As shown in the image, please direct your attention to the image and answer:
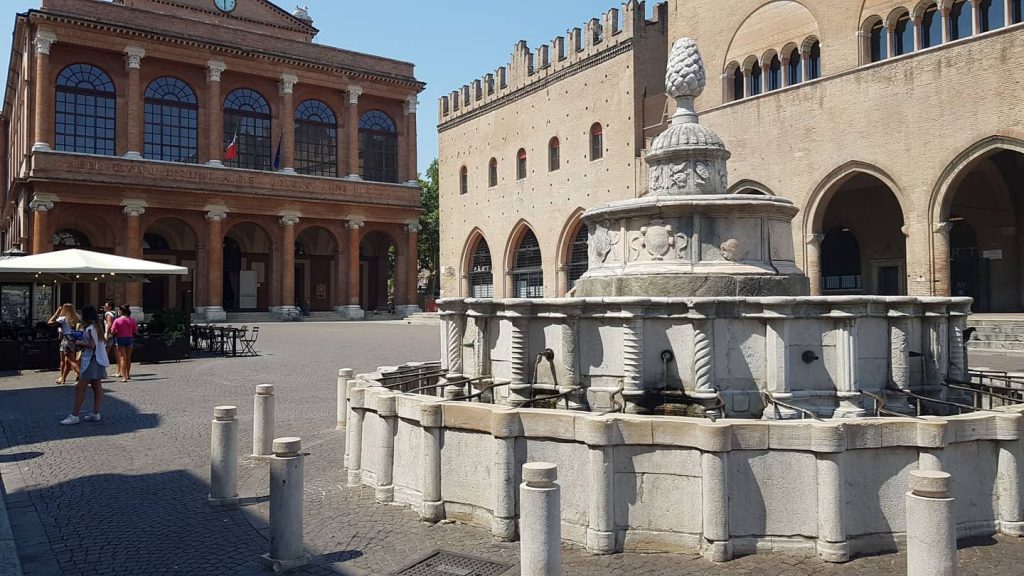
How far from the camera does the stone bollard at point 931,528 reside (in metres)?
3.64

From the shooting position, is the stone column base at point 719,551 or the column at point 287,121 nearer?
the stone column base at point 719,551

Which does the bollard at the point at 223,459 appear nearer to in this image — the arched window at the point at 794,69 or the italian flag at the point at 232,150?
the arched window at the point at 794,69

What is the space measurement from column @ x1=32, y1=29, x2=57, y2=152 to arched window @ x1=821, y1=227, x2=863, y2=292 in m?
33.5

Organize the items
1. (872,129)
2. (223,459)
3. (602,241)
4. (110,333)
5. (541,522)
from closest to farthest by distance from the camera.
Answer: (541,522) < (223,459) < (602,241) < (110,333) < (872,129)

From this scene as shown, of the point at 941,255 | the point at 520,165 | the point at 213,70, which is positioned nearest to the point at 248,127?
the point at 213,70

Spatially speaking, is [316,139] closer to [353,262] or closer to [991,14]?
[353,262]

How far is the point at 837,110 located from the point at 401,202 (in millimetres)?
26248

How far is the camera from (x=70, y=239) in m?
35.5

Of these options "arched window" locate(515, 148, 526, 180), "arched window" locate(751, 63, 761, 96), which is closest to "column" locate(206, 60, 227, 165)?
"arched window" locate(515, 148, 526, 180)

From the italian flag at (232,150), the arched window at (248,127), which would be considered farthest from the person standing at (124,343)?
the arched window at (248,127)

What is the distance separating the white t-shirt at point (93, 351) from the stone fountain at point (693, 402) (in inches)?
156

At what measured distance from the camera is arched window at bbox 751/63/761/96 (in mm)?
24875

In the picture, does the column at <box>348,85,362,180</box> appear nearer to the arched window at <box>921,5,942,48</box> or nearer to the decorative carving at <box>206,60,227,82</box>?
the decorative carving at <box>206,60,227,82</box>

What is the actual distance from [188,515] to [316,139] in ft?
123
